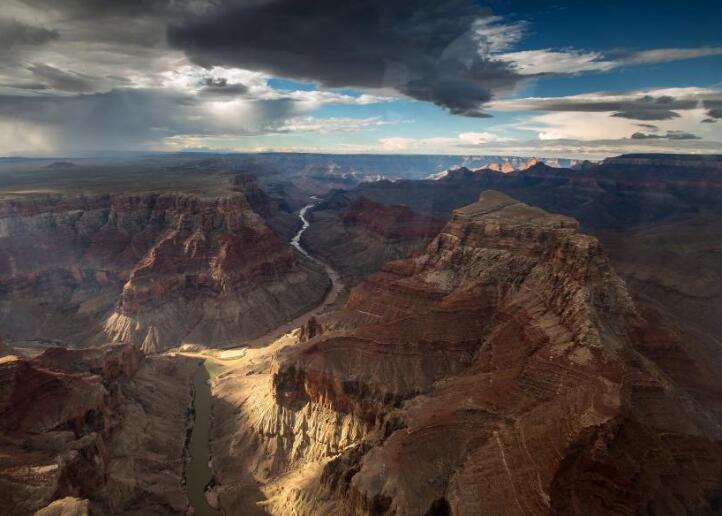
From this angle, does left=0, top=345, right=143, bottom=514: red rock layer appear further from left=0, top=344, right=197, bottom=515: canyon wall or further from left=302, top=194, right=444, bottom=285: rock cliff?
left=302, top=194, right=444, bottom=285: rock cliff

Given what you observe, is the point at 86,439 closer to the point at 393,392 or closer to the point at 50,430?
the point at 50,430

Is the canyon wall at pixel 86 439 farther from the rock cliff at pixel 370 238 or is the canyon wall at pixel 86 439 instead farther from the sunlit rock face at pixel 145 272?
the rock cliff at pixel 370 238

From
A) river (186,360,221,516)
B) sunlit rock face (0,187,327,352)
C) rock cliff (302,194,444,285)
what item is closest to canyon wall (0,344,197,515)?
river (186,360,221,516)

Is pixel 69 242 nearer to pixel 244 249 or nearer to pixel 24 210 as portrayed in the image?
pixel 24 210

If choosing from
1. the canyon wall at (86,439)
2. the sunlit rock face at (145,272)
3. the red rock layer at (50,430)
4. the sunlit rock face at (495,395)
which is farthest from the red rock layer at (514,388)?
the sunlit rock face at (145,272)

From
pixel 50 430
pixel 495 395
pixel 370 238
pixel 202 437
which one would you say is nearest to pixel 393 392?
pixel 495 395
